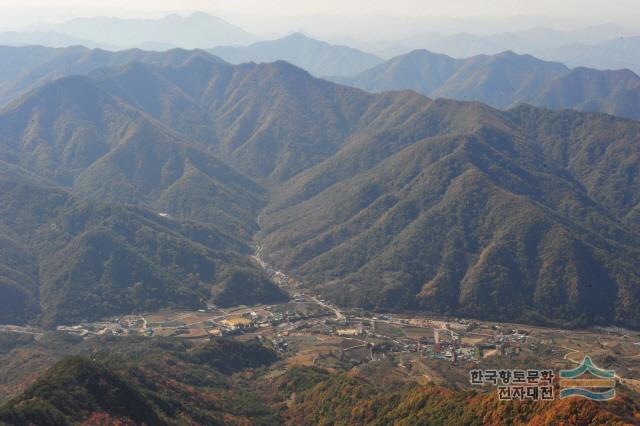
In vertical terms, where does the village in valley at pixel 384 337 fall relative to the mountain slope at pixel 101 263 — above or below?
below

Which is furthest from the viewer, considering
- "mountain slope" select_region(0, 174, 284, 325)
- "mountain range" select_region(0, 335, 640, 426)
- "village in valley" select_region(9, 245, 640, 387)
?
"mountain slope" select_region(0, 174, 284, 325)

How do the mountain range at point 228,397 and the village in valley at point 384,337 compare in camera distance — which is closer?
the mountain range at point 228,397

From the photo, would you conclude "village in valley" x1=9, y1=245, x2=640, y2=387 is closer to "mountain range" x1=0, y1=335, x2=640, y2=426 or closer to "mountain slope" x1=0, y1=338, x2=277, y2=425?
"mountain range" x1=0, y1=335, x2=640, y2=426

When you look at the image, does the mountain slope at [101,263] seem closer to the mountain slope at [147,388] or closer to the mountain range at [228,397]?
the mountain range at [228,397]

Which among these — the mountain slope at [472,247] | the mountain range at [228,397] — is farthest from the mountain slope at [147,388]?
the mountain slope at [472,247]

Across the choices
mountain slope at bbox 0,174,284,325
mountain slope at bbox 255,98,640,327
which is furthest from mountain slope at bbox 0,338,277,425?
mountain slope at bbox 255,98,640,327

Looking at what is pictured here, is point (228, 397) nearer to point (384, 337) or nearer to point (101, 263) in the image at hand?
point (384, 337)

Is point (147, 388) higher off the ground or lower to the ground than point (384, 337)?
higher

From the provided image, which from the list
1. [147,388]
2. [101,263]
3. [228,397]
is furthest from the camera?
[101,263]

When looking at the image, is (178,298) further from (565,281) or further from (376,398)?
(565,281)

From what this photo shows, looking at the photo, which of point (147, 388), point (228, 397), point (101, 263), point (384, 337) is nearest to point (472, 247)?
point (384, 337)

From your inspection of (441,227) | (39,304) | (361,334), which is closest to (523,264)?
(441,227)
